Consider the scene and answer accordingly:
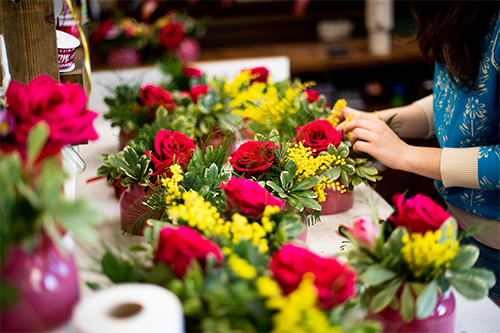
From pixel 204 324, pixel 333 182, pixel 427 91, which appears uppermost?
pixel 204 324

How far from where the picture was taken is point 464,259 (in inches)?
27.3

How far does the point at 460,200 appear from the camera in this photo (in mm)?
1363

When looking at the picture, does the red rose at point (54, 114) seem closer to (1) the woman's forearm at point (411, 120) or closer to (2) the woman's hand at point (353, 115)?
(2) the woman's hand at point (353, 115)

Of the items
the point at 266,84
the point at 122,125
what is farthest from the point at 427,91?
the point at 122,125

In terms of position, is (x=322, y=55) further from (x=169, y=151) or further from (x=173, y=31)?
(x=169, y=151)

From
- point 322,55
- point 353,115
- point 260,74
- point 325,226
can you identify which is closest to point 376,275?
point 325,226

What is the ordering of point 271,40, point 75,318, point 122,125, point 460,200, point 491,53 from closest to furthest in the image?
point 75,318, point 491,53, point 460,200, point 122,125, point 271,40

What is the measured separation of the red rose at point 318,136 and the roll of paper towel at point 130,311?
0.66 meters

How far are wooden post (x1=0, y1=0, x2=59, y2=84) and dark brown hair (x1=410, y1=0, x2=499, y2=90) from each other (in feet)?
3.00

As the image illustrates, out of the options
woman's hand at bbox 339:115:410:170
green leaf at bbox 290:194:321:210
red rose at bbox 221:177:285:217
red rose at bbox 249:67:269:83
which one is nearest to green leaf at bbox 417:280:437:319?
red rose at bbox 221:177:285:217

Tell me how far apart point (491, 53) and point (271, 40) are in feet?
9.86

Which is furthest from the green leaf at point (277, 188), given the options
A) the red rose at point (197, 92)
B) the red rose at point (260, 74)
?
the red rose at point (260, 74)

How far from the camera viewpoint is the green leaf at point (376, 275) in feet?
2.16

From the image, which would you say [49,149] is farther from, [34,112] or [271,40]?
[271,40]
